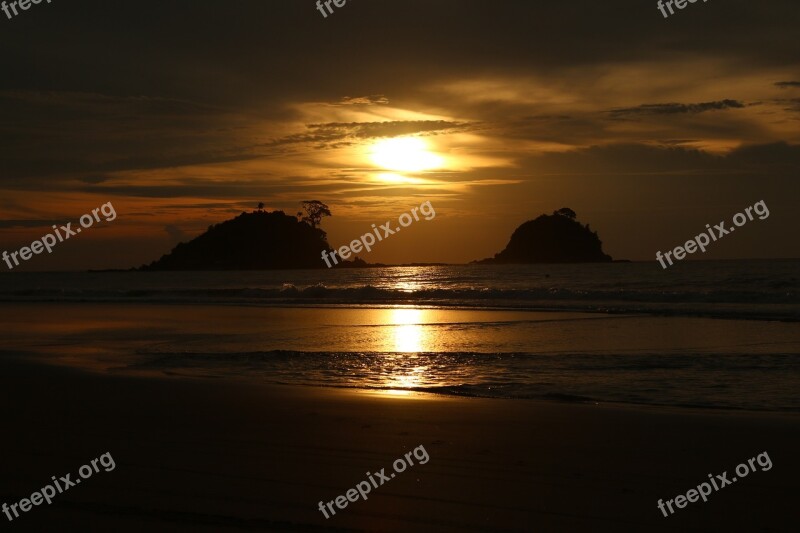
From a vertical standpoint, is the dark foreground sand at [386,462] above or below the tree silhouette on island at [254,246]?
below

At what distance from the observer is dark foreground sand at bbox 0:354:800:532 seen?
5.06m

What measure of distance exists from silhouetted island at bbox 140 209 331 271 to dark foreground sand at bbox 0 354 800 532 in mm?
155238

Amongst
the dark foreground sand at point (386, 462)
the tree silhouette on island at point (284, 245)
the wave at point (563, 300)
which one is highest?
the tree silhouette on island at point (284, 245)

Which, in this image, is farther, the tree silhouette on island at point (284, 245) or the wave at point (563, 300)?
the tree silhouette on island at point (284, 245)

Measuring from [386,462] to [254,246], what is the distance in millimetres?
162425

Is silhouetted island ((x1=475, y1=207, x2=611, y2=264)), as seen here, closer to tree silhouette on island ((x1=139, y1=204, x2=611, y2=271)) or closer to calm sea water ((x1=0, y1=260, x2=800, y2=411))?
tree silhouette on island ((x1=139, y1=204, x2=611, y2=271))

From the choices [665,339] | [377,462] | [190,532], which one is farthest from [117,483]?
[665,339]

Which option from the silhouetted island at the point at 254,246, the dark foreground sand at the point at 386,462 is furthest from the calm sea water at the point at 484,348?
the silhouetted island at the point at 254,246

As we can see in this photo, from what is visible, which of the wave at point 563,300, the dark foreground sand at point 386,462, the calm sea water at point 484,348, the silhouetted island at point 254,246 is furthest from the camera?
the silhouetted island at point 254,246

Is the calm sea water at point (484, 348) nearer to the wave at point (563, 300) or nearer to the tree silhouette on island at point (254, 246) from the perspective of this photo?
the wave at point (563, 300)

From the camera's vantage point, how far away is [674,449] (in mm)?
7074

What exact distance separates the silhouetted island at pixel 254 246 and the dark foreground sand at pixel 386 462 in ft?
509

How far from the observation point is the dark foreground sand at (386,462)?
5059mm

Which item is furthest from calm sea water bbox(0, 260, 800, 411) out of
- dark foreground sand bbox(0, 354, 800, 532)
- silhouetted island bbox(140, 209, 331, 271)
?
silhouetted island bbox(140, 209, 331, 271)
